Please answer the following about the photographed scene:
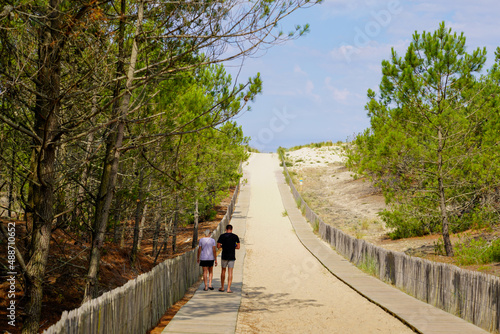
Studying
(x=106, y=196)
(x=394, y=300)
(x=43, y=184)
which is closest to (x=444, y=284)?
(x=394, y=300)

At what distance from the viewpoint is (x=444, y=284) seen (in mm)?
11758

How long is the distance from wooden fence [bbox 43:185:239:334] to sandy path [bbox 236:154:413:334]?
177 cm

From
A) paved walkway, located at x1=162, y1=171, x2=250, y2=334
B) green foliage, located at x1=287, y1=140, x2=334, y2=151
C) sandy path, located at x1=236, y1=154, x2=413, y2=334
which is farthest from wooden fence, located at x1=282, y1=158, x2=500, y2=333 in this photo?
green foliage, located at x1=287, y1=140, x2=334, y2=151

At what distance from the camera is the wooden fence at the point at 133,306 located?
19.1 ft

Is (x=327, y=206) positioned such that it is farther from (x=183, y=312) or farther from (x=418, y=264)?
(x=183, y=312)

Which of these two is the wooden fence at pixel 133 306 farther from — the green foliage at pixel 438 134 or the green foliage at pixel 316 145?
the green foliage at pixel 316 145

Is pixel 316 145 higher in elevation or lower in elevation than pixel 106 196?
higher

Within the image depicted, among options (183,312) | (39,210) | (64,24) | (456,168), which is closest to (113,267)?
(183,312)

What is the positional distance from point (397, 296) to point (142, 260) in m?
10.7

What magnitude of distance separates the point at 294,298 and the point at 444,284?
4.16 meters

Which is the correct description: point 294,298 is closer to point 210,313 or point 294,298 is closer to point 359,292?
point 359,292

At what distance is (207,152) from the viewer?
23156 millimetres

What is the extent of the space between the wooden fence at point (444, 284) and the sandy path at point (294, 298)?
1.46m

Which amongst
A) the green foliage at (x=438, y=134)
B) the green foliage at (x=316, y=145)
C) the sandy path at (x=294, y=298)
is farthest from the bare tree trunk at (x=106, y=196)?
the green foliage at (x=316, y=145)
